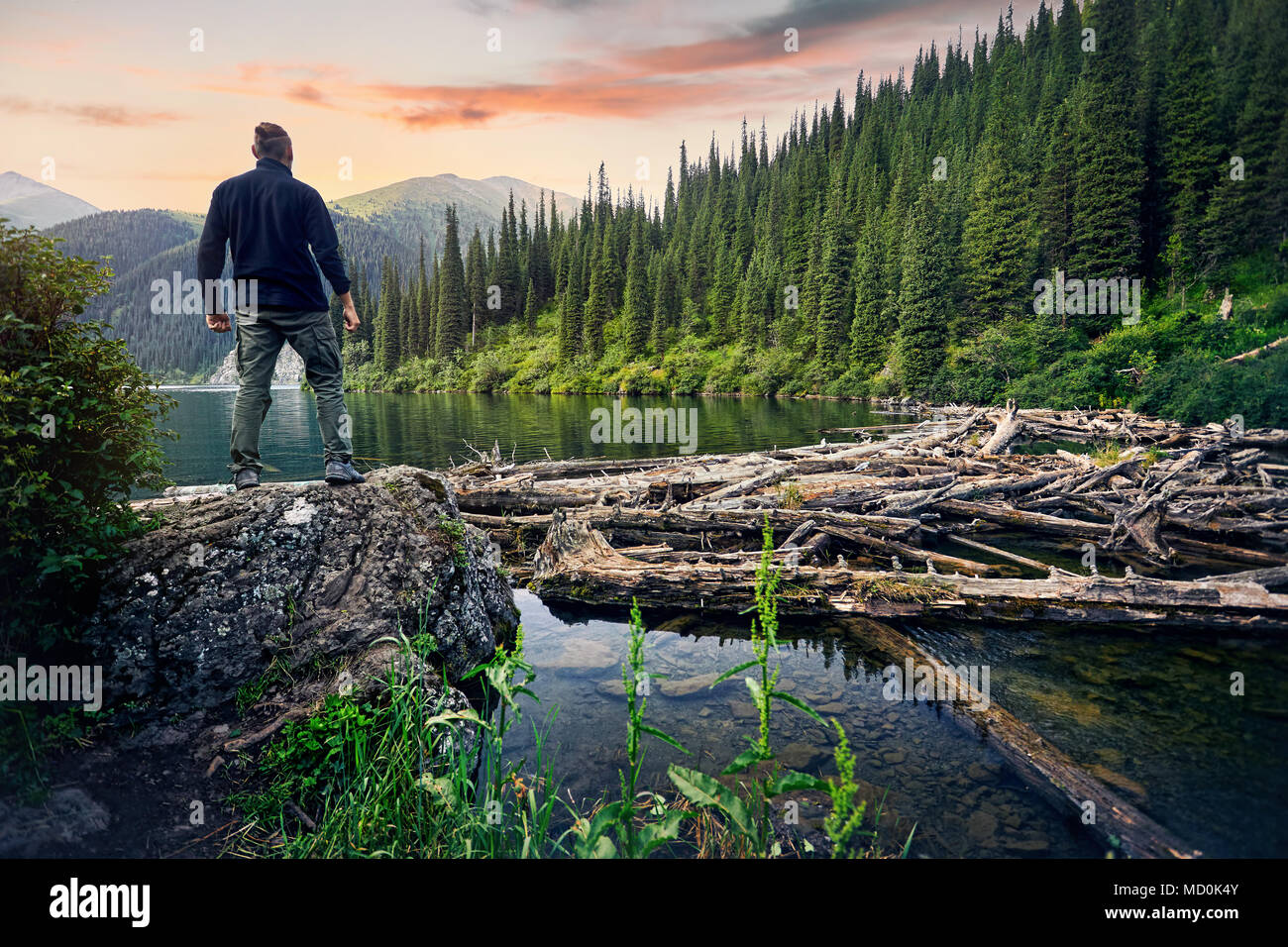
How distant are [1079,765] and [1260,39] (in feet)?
190

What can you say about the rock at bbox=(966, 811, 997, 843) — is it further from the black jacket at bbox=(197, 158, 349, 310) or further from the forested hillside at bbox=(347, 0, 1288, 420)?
the forested hillside at bbox=(347, 0, 1288, 420)

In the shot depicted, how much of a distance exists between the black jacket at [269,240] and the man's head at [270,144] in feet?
0.44

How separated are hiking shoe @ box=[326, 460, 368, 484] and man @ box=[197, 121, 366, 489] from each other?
648 mm

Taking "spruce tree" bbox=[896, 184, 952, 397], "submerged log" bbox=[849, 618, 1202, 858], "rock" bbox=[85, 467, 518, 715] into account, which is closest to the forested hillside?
"spruce tree" bbox=[896, 184, 952, 397]

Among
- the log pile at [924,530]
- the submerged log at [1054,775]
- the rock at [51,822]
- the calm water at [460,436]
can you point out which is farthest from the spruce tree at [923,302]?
the rock at [51,822]

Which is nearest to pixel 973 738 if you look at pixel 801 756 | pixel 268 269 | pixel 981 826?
pixel 981 826

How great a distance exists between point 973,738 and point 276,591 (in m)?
6.32

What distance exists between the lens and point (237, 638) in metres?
4.47

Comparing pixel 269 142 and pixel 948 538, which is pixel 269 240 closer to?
pixel 269 142

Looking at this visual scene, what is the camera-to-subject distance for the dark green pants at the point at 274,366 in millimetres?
5434

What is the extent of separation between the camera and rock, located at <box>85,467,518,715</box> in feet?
13.8

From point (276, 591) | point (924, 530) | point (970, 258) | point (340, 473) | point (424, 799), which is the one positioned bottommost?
point (424, 799)
